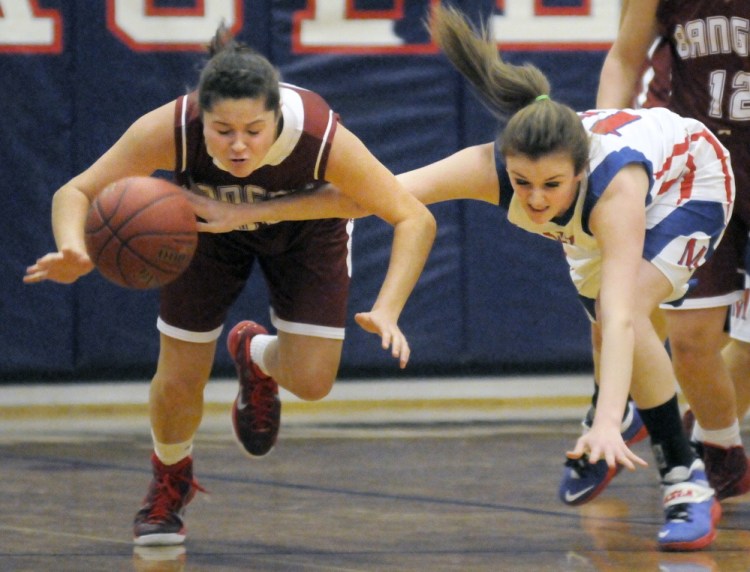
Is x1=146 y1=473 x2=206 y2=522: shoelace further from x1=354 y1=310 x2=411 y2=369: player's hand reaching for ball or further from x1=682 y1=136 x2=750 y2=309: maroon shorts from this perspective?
x1=682 y1=136 x2=750 y2=309: maroon shorts

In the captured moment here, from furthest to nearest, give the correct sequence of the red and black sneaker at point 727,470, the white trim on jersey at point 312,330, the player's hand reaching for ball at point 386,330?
the red and black sneaker at point 727,470, the white trim on jersey at point 312,330, the player's hand reaching for ball at point 386,330

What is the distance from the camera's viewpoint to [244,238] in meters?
4.02

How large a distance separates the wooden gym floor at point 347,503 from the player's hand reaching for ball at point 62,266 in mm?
725

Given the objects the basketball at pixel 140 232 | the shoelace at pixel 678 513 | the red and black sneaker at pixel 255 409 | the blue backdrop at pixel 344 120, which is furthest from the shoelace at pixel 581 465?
the blue backdrop at pixel 344 120

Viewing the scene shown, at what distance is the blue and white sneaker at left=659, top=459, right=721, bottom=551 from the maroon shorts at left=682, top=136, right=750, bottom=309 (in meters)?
0.58

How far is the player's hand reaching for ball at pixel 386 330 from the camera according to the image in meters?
3.22

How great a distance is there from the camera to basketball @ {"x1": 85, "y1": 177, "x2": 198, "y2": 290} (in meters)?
3.51

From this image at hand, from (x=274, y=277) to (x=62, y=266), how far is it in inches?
39.3

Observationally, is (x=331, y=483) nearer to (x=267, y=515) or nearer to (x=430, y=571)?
(x=267, y=515)

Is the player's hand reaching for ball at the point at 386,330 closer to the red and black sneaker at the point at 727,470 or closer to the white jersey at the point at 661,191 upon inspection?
the white jersey at the point at 661,191

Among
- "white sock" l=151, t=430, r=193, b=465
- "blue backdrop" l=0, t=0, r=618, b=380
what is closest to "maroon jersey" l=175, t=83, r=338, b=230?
"white sock" l=151, t=430, r=193, b=465

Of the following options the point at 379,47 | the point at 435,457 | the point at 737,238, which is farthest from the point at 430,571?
the point at 379,47

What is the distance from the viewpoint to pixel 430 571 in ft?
11.4

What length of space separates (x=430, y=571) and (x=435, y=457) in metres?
1.95
